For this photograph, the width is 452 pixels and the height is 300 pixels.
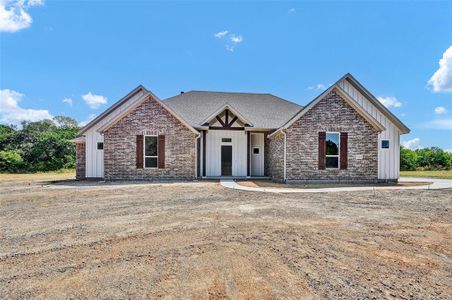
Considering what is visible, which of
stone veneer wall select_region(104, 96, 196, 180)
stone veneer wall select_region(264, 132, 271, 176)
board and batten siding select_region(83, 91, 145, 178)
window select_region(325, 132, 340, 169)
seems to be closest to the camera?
window select_region(325, 132, 340, 169)

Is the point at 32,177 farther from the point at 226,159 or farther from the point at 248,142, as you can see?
the point at 248,142

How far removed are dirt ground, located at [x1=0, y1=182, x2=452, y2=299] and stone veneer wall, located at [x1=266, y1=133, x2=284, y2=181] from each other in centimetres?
716

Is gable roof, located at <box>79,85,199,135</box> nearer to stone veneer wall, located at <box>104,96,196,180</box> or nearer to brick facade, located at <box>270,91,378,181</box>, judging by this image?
stone veneer wall, located at <box>104,96,196,180</box>

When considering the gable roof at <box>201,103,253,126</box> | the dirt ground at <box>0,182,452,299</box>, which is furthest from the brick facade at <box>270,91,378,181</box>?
the dirt ground at <box>0,182,452,299</box>

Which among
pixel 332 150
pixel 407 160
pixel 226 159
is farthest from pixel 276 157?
pixel 407 160

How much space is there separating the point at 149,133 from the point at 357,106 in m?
11.2

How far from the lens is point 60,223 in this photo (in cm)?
625

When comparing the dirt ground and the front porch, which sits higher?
the front porch

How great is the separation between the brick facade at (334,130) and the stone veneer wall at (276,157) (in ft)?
1.68

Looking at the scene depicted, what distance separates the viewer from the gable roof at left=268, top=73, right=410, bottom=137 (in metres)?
14.7

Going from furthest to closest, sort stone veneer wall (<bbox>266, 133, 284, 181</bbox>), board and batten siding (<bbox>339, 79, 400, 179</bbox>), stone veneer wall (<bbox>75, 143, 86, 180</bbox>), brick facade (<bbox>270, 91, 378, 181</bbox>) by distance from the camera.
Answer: stone veneer wall (<bbox>75, 143, 86, 180</bbox>) < board and batten siding (<bbox>339, 79, 400, 179</bbox>) < stone veneer wall (<bbox>266, 133, 284, 181</bbox>) < brick facade (<bbox>270, 91, 378, 181</bbox>)

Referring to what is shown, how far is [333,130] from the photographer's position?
590 inches

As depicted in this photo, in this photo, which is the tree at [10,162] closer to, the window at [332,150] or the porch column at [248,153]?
the porch column at [248,153]

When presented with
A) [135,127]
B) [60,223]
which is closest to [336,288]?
[60,223]
